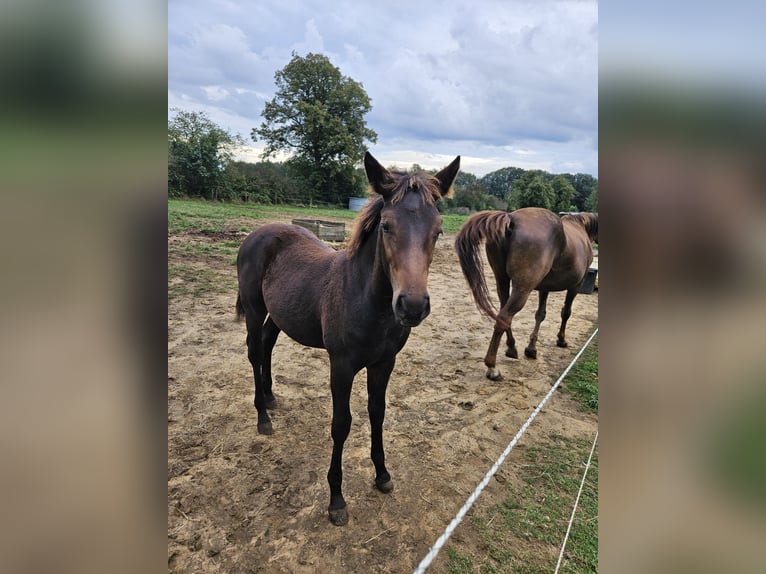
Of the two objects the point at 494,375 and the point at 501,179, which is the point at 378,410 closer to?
the point at 494,375

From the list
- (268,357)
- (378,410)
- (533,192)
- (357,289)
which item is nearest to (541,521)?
(378,410)

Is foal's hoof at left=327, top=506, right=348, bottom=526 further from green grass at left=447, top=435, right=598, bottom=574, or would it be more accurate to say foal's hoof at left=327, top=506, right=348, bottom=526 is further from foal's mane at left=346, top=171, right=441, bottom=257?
foal's mane at left=346, top=171, right=441, bottom=257

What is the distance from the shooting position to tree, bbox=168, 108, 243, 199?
61.5 ft

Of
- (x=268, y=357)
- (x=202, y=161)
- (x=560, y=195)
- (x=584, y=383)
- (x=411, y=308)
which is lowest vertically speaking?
(x=584, y=383)

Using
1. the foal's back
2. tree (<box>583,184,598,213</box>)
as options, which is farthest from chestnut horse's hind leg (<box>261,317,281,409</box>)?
tree (<box>583,184,598,213</box>)

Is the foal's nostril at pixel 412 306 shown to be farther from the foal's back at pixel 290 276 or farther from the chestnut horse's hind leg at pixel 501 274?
the chestnut horse's hind leg at pixel 501 274

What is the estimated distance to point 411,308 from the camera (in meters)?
1.71

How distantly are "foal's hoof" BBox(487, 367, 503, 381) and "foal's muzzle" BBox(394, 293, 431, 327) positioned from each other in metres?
2.84

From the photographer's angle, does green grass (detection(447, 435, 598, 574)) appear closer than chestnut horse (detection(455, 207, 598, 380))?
Yes

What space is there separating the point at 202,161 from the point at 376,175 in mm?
23349

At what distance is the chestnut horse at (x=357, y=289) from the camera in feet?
6.12

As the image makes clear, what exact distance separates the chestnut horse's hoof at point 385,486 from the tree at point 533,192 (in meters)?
20.1
